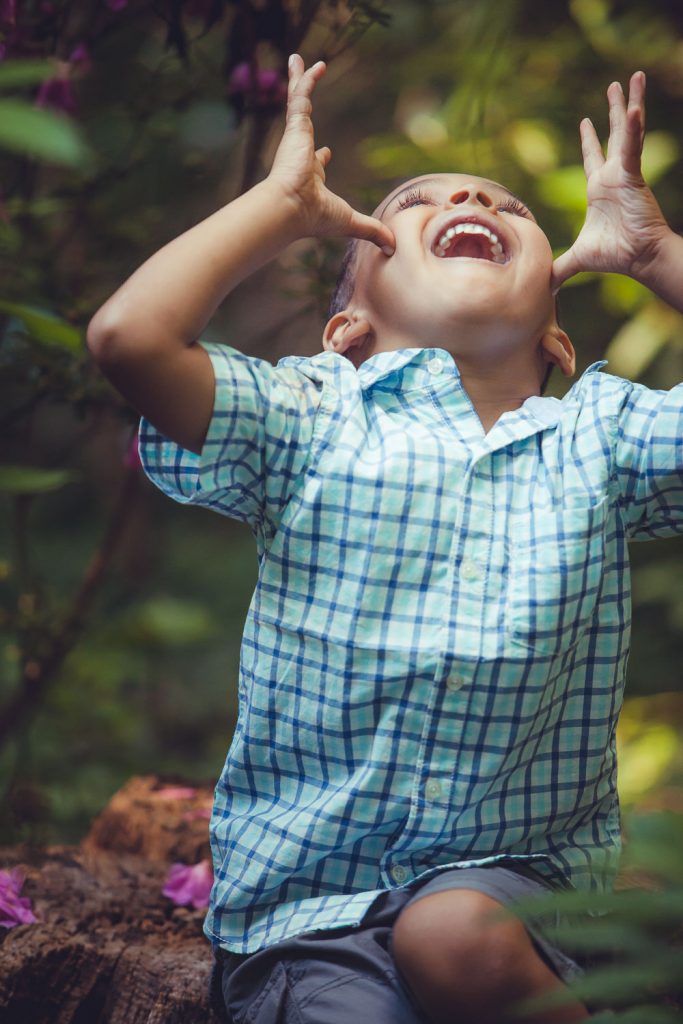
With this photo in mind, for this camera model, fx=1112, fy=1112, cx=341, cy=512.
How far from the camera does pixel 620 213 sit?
1.21 meters

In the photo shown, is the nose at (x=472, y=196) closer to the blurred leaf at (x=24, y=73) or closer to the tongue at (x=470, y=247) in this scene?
the tongue at (x=470, y=247)

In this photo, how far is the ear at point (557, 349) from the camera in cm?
127

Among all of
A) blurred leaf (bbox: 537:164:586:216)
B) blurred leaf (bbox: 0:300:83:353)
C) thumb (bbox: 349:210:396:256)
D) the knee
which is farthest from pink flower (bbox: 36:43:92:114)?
the knee

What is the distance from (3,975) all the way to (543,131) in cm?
225

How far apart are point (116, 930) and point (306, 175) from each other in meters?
0.93

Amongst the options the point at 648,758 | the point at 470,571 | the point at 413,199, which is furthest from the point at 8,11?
the point at 648,758

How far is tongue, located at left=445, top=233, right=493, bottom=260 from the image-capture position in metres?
1.23

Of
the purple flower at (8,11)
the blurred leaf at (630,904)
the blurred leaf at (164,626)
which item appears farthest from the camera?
the blurred leaf at (164,626)

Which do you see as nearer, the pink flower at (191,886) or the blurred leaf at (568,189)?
the pink flower at (191,886)

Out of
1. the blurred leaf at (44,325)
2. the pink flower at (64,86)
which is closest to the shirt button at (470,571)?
the blurred leaf at (44,325)

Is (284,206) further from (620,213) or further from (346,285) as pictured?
(620,213)

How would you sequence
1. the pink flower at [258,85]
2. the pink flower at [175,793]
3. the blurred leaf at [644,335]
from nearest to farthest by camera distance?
the pink flower at [258,85] < the pink flower at [175,793] < the blurred leaf at [644,335]

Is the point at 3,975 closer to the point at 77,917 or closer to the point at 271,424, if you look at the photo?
the point at 77,917

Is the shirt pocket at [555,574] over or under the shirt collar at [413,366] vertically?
under
